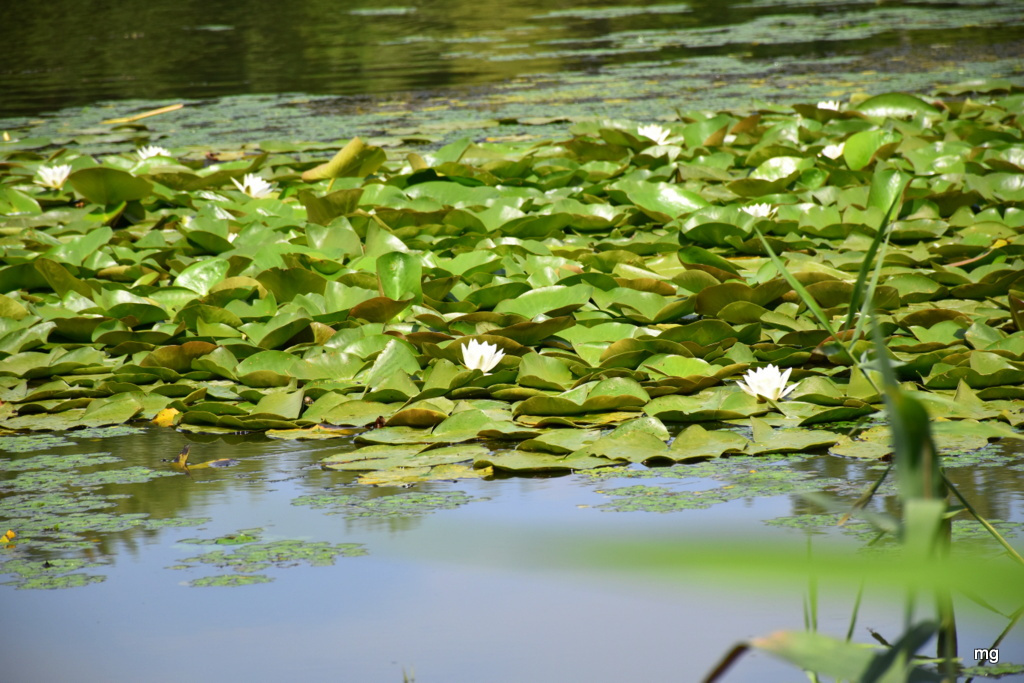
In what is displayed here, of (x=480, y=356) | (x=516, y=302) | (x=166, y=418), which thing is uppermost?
(x=516, y=302)

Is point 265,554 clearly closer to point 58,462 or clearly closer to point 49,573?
point 49,573

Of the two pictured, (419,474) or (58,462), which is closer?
(419,474)

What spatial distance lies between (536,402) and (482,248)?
1.00 meters

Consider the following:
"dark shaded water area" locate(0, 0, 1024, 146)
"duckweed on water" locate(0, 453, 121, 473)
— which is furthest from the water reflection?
"duckweed on water" locate(0, 453, 121, 473)

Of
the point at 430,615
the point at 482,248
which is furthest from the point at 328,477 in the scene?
the point at 482,248

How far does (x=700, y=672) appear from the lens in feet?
3.22

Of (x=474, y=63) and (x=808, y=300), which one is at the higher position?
(x=474, y=63)

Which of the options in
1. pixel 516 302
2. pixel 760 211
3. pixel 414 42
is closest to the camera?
pixel 516 302

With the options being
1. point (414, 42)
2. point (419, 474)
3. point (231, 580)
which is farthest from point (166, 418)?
point (414, 42)

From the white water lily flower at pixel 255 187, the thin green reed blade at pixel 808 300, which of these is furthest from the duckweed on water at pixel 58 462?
the white water lily flower at pixel 255 187

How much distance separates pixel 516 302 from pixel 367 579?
104 centimetres

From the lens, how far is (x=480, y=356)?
1.91 metres

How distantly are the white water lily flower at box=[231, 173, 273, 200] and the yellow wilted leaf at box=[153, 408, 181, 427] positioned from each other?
5.20 ft

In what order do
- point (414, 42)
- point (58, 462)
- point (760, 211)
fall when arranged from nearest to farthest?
point (58, 462)
point (760, 211)
point (414, 42)
